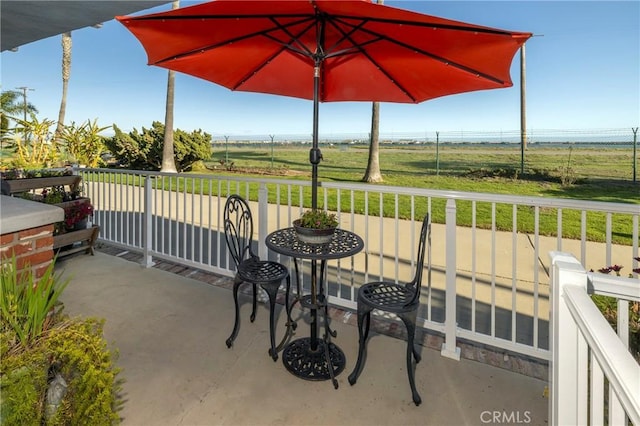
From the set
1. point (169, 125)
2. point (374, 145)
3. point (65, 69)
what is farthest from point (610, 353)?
point (65, 69)

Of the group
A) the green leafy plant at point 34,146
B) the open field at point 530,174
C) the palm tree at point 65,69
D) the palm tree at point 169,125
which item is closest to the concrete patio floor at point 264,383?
the green leafy plant at point 34,146

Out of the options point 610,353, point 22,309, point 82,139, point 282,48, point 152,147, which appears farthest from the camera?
point 152,147

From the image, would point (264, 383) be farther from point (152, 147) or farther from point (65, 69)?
point (65, 69)

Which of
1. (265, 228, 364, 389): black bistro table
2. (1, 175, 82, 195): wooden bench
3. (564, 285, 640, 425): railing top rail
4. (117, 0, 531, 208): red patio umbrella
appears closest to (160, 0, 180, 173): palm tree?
(1, 175, 82, 195): wooden bench

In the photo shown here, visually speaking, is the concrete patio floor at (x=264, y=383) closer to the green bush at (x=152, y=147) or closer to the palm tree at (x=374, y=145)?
the palm tree at (x=374, y=145)

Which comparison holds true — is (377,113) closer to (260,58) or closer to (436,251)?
(436,251)

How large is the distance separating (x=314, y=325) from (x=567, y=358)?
1597 mm

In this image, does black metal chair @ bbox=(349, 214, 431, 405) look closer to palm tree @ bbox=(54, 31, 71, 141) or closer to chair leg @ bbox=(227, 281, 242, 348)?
chair leg @ bbox=(227, 281, 242, 348)

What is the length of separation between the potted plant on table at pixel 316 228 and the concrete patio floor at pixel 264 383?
0.83 m

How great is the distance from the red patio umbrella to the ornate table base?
108 centimetres

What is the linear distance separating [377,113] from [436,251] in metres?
7.07

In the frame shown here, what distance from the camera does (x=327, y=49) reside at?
2.46 m

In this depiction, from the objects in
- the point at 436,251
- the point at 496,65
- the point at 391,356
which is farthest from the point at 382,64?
the point at 436,251
